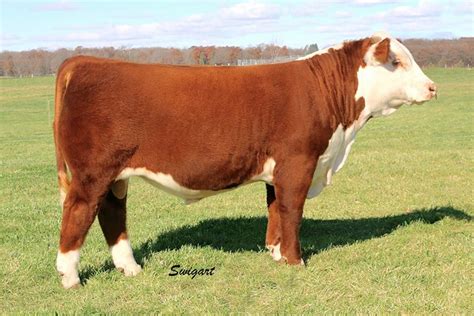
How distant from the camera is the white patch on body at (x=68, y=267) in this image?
5.37m

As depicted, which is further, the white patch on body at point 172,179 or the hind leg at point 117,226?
the hind leg at point 117,226

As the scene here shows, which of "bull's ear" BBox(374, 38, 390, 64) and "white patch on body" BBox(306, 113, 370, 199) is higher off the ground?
"bull's ear" BBox(374, 38, 390, 64)

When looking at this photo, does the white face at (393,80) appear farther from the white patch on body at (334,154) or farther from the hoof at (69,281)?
the hoof at (69,281)

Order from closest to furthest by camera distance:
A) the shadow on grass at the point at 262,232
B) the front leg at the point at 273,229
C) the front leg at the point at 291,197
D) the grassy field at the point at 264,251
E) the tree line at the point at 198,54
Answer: the grassy field at the point at 264,251 → the front leg at the point at 291,197 → the front leg at the point at 273,229 → the shadow on grass at the point at 262,232 → the tree line at the point at 198,54

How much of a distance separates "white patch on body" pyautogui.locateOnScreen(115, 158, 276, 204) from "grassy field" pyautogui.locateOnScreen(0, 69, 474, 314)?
0.75 m

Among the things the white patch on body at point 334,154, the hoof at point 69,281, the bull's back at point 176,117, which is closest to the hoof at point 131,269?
the hoof at point 69,281

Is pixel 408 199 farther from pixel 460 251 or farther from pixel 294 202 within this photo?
pixel 294 202

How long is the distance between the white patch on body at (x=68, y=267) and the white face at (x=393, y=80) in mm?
3066

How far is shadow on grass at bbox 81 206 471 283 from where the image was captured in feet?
→ 22.3

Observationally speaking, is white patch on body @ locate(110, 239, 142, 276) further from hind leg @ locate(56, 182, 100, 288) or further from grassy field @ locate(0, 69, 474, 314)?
hind leg @ locate(56, 182, 100, 288)

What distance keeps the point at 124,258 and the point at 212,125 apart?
1.53 meters

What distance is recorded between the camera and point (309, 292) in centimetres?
509

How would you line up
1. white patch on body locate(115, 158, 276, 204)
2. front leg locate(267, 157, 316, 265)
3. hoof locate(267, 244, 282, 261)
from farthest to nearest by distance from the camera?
hoof locate(267, 244, 282, 261), front leg locate(267, 157, 316, 265), white patch on body locate(115, 158, 276, 204)

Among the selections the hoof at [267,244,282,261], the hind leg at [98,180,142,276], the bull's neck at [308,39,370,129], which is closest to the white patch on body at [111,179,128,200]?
the hind leg at [98,180,142,276]
